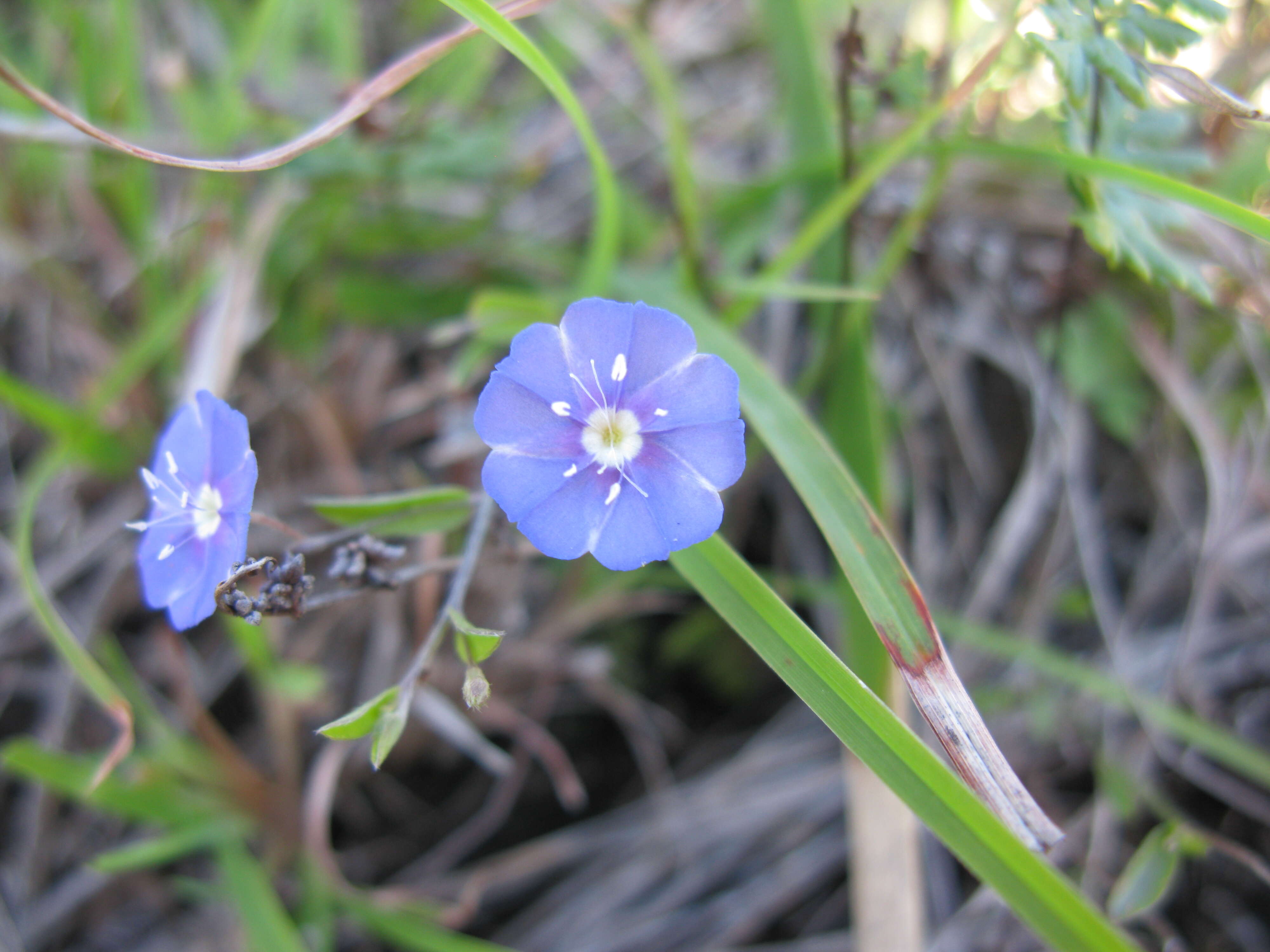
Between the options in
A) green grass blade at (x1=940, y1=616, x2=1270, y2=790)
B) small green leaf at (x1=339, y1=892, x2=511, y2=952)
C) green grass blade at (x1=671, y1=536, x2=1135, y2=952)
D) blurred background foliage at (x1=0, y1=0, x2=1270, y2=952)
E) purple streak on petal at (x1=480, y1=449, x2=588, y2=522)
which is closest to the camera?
green grass blade at (x1=671, y1=536, x2=1135, y2=952)

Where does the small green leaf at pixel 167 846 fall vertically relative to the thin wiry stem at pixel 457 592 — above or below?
below

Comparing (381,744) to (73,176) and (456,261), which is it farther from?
(73,176)

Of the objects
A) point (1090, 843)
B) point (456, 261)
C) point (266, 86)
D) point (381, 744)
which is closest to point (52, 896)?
point (381, 744)

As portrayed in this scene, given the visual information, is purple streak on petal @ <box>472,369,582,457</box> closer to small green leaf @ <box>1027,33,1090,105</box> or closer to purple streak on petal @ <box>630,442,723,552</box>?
purple streak on petal @ <box>630,442,723,552</box>

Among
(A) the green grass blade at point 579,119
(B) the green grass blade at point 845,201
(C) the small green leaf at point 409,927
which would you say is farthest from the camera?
(C) the small green leaf at point 409,927

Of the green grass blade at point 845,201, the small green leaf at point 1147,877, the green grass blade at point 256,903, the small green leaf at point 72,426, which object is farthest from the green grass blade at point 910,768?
the small green leaf at point 72,426

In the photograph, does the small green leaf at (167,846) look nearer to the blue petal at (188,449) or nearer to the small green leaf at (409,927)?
the small green leaf at (409,927)

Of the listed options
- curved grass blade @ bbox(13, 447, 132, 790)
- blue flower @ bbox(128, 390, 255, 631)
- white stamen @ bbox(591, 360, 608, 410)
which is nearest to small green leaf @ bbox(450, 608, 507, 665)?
blue flower @ bbox(128, 390, 255, 631)
